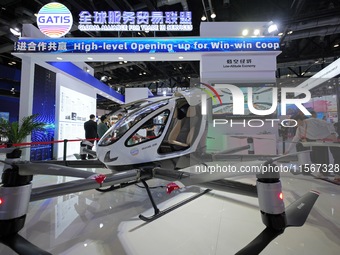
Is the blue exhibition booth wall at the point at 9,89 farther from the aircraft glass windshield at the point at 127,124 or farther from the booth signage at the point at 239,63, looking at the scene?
the aircraft glass windshield at the point at 127,124

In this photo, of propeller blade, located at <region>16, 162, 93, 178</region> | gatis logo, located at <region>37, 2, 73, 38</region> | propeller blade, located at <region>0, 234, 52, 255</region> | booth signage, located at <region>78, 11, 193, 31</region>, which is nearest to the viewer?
propeller blade, located at <region>0, 234, 52, 255</region>

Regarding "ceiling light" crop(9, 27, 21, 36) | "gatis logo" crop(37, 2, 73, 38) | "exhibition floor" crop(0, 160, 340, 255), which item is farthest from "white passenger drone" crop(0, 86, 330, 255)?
"ceiling light" crop(9, 27, 21, 36)

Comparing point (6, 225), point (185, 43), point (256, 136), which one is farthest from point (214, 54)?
point (6, 225)

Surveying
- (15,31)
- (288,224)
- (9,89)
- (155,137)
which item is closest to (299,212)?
(288,224)

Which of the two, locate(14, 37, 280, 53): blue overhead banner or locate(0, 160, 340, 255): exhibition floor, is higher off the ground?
locate(14, 37, 280, 53): blue overhead banner

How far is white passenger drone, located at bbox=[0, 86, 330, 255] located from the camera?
1216mm

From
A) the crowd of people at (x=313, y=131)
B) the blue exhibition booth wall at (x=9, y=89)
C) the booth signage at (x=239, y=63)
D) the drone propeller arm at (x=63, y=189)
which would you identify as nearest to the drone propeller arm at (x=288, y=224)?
the crowd of people at (x=313, y=131)

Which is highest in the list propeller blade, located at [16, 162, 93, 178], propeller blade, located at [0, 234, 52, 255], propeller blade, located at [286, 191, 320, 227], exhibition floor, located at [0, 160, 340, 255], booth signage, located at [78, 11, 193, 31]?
booth signage, located at [78, 11, 193, 31]

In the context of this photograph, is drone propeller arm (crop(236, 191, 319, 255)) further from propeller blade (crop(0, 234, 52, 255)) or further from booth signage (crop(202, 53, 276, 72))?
booth signage (crop(202, 53, 276, 72))

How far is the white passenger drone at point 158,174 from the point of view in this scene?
1.22 m

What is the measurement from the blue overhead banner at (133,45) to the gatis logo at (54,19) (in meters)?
0.23

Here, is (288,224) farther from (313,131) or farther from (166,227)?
(313,131)

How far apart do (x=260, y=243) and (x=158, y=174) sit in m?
1.05

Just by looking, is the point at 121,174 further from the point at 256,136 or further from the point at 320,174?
the point at 320,174
